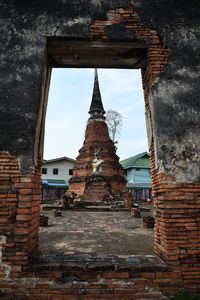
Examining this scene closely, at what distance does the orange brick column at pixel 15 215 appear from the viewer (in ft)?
11.9

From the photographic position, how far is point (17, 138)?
3.98 meters

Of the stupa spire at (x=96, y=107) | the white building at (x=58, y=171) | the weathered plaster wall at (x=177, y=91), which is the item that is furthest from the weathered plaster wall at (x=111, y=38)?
the white building at (x=58, y=171)

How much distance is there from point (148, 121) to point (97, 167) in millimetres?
17070

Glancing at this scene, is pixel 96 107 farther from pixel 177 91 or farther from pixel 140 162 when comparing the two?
pixel 177 91

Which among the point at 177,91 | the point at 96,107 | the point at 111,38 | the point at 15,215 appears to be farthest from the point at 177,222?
the point at 96,107

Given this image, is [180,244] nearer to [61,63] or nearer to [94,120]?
[61,63]

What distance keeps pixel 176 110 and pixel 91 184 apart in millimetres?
16991

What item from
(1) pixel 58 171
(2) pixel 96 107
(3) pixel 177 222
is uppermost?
(2) pixel 96 107

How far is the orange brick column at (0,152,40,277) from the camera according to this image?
3.63 metres

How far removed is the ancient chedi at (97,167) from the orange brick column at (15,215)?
52.1 ft

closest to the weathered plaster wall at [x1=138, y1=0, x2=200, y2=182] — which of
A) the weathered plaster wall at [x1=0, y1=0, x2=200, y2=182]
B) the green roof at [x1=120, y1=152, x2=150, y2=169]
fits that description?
the weathered plaster wall at [x1=0, y1=0, x2=200, y2=182]

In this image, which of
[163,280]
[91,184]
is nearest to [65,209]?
[91,184]

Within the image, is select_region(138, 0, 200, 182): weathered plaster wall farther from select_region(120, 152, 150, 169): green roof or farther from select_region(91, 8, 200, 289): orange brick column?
select_region(120, 152, 150, 169): green roof

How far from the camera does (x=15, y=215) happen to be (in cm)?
377
